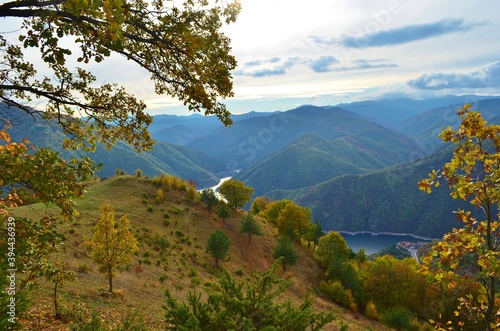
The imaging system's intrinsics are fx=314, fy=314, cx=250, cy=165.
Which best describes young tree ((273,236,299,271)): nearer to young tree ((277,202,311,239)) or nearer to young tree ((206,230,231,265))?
young tree ((206,230,231,265))

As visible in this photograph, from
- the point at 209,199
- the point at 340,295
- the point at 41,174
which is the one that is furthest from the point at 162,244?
the point at 41,174

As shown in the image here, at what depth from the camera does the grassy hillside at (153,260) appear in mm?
22486

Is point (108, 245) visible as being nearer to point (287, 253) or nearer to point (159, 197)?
point (287, 253)

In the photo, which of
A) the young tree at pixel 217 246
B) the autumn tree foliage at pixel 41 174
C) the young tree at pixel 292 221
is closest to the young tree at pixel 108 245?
the autumn tree foliage at pixel 41 174

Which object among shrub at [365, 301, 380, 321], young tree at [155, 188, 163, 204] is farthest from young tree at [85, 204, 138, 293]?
shrub at [365, 301, 380, 321]

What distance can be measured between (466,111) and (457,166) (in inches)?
57.5

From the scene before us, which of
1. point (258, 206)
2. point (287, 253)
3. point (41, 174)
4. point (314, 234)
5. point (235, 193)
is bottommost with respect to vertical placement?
point (314, 234)

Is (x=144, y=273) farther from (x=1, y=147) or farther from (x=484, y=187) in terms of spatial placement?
(x=484, y=187)

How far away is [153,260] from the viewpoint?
42.4m

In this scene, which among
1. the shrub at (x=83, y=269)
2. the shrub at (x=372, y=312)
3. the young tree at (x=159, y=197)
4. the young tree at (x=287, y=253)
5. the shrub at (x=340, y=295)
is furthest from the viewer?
the young tree at (x=159, y=197)

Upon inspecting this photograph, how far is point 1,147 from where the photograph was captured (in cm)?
643

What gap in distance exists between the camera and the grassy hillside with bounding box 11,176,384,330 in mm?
22486

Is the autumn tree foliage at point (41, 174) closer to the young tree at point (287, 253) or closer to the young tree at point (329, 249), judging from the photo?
the young tree at point (287, 253)

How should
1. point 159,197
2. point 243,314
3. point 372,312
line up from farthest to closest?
point 159,197, point 372,312, point 243,314
